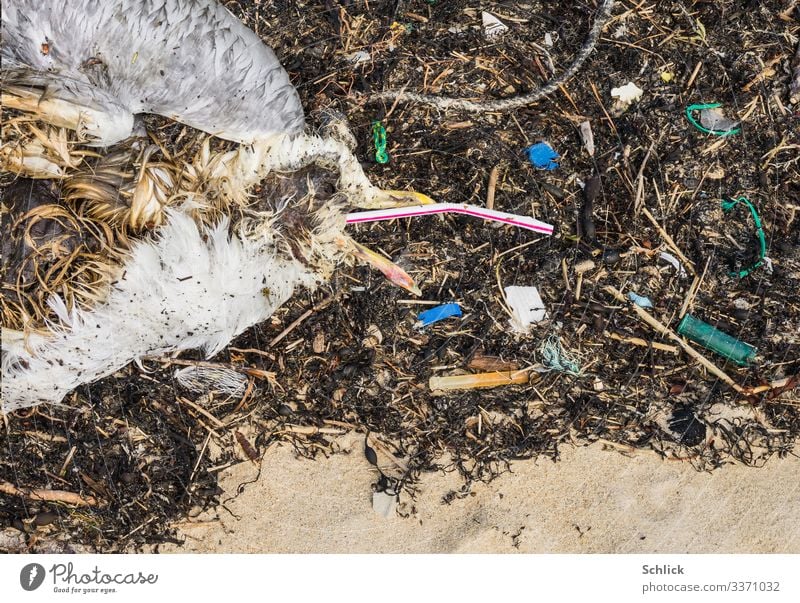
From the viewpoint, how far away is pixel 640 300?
209 centimetres

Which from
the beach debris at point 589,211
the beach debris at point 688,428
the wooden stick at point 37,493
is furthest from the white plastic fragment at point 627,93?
the wooden stick at point 37,493

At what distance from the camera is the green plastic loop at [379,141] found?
6.73 ft

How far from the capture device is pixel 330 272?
6.53 ft

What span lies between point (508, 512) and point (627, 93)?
140cm

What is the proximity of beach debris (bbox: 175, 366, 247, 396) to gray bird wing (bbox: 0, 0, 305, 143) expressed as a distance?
716 mm

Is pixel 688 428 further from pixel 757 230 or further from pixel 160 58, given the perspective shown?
pixel 160 58

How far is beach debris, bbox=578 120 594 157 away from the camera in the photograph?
2086 millimetres

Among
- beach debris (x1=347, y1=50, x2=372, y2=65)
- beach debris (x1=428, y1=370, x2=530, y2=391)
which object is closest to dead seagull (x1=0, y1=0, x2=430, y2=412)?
beach debris (x1=347, y1=50, x2=372, y2=65)

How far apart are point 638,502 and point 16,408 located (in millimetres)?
1938

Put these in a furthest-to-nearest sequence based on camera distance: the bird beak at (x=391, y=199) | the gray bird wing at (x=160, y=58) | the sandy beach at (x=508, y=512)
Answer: the sandy beach at (x=508, y=512)
the bird beak at (x=391, y=199)
the gray bird wing at (x=160, y=58)

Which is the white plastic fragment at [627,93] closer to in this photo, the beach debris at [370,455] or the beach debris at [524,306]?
the beach debris at [524,306]

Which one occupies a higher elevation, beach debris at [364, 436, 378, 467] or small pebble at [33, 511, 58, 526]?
beach debris at [364, 436, 378, 467]

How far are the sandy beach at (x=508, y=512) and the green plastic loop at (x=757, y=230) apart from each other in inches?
24.7

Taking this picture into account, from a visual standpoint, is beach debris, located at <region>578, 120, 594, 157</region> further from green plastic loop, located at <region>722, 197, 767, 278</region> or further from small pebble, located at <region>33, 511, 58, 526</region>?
small pebble, located at <region>33, 511, 58, 526</region>
